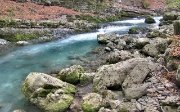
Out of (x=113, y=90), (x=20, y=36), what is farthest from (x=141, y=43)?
(x=20, y=36)

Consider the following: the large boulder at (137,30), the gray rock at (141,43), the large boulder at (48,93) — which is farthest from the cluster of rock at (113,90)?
the large boulder at (137,30)

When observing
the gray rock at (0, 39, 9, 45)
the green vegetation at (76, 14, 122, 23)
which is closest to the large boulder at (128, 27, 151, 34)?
the green vegetation at (76, 14, 122, 23)

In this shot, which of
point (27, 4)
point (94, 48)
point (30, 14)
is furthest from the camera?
point (27, 4)

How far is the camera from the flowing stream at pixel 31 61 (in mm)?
12867

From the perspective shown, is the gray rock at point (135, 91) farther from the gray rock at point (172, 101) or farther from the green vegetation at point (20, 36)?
the green vegetation at point (20, 36)

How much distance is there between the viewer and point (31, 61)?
763 inches

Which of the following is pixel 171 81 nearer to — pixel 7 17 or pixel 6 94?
pixel 6 94

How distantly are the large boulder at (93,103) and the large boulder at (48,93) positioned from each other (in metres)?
0.90

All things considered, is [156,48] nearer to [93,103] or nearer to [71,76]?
[71,76]

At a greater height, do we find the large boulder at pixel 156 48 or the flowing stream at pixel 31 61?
the large boulder at pixel 156 48

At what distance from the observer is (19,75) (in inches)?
643

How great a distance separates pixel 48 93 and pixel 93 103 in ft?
8.33

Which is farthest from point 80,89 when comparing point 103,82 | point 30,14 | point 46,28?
point 30,14

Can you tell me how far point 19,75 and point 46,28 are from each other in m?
13.3
